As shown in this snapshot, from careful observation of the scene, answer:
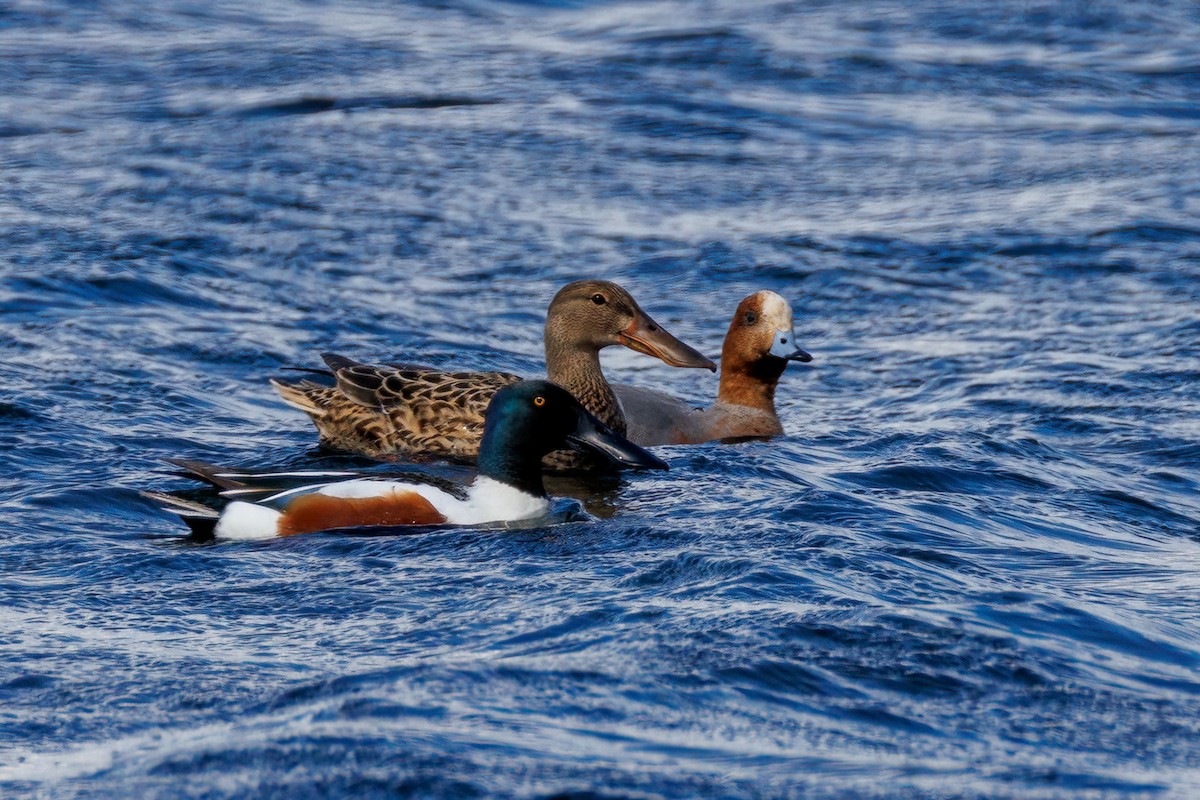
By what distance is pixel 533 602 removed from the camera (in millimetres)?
6609

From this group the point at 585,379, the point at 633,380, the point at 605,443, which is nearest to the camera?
the point at 605,443

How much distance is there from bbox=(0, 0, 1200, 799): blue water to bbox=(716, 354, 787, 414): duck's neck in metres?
0.29

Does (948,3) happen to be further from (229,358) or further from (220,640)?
(220,640)

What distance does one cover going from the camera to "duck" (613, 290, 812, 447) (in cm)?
980

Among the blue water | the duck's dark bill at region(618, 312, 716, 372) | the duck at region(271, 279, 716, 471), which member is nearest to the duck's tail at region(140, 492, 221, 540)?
the blue water

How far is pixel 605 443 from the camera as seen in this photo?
8281 mm

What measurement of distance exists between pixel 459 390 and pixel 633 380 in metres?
2.88

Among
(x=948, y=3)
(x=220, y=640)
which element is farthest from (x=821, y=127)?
(x=220, y=640)

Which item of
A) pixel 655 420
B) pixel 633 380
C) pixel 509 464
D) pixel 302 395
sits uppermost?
pixel 509 464

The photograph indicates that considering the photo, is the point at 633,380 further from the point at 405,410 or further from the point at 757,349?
the point at 405,410

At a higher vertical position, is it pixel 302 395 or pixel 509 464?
pixel 509 464

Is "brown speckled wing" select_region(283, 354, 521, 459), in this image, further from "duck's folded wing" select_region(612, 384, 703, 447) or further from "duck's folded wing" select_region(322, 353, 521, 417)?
"duck's folded wing" select_region(612, 384, 703, 447)

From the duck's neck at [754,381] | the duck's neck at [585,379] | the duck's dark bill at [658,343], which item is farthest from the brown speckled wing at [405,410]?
the duck's neck at [754,381]

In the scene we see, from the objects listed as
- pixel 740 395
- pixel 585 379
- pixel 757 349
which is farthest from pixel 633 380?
pixel 585 379
